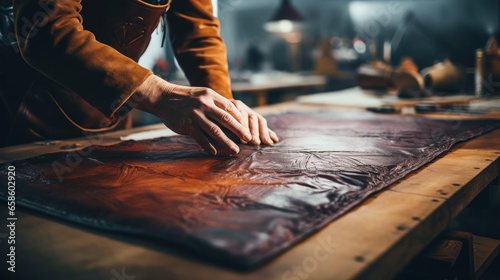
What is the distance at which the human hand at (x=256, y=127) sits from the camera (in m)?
1.15

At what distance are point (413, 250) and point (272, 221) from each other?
0.68ft

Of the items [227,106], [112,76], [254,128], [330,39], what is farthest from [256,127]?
[330,39]

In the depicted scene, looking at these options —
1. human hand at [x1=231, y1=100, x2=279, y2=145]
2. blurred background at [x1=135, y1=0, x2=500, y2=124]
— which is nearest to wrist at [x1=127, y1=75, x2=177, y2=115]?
human hand at [x1=231, y1=100, x2=279, y2=145]

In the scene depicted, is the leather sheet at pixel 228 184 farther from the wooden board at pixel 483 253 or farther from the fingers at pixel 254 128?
the wooden board at pixel 483 253

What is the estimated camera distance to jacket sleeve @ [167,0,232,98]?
1.49 m

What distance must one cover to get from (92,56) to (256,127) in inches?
19.1

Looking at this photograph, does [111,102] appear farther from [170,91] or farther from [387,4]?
[387,4]

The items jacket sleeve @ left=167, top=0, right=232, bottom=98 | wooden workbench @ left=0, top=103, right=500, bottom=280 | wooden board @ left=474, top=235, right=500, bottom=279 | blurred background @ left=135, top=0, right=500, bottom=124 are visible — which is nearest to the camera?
wooden workbench @ left=0, top=103, right=500, bottom=280

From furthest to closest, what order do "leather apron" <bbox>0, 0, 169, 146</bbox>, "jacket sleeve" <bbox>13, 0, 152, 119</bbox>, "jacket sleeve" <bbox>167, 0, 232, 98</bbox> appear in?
"jacket sleeve" <bbox>167, 0, 232, 98</bbox>, "leather apron" <bbox>0, 0, 169, 146</bbox>, "jacket sleeve" <bbox>13, 0, 152, 119</bbox>

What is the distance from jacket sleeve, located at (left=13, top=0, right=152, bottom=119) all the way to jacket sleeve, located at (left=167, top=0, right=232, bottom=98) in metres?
0.50

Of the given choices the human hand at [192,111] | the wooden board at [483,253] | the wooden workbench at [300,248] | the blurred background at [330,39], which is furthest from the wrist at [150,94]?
the blurred background at [330,39]

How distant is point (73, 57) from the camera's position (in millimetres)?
951

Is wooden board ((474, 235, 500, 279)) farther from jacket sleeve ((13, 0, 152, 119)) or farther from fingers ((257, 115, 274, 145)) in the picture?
jacket sleeve ((13, 0, 152, 119))

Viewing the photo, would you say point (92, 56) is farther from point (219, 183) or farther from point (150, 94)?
point (219, 183)
